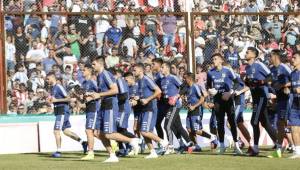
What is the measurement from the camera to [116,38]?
26.9 meters

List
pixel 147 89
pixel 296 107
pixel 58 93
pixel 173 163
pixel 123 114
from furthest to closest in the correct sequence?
1. pixel 58 93
2. pixel 123 114
3. pixel 147 89
4. pixel 296 107
5. pixel 173 163

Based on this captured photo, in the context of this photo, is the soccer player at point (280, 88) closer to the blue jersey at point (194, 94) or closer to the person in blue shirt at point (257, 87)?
the person in blue shirt at point (257, 87)

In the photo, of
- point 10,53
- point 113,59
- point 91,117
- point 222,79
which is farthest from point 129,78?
point 10,53

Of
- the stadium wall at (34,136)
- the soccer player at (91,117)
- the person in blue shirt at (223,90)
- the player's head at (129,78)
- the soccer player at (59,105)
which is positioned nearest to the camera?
the soccer player at (91,117)

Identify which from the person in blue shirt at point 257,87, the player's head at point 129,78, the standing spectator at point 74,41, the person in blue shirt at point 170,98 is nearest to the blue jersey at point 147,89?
the person in blue shirt at point 170,98

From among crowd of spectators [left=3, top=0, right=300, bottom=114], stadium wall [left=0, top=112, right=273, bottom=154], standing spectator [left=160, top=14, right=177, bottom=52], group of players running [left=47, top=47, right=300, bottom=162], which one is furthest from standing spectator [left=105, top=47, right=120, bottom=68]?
group of players running [left=47, top=47, right=300, bottom=162]

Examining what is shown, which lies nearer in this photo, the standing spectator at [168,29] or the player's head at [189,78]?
the player's head at [189,78]

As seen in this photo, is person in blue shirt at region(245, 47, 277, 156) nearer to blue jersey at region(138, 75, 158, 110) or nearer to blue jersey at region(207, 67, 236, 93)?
blue jersey at region(207, 67, 236, 93)

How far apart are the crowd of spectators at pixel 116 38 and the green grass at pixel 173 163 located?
4.99m

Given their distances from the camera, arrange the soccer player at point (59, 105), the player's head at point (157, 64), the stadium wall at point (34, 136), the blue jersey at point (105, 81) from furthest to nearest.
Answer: the stadium wall at point (34, 136), the soccer player at point (59, 105), the player's head at point (157, 64), the blue jersey at point (105, 81)

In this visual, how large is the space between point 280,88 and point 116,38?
7.75 metres

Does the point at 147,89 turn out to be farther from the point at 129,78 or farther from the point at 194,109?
the point at 194,109

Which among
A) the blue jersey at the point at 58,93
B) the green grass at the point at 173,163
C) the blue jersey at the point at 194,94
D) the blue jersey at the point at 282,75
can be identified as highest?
the blue jersey at the point at 282,75

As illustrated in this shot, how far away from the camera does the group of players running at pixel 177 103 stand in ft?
62.4
